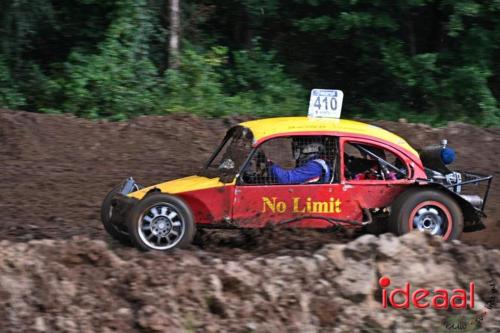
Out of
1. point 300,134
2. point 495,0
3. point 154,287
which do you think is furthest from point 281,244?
point 495,0

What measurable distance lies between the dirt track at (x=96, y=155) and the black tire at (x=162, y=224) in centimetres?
195

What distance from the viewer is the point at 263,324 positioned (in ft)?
23.6

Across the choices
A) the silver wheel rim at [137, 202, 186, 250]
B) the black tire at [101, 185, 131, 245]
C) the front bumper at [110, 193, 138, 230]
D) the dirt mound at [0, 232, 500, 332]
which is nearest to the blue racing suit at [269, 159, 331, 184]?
the dirt mound at [0, 232, 500, 332]

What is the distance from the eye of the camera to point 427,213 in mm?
8945

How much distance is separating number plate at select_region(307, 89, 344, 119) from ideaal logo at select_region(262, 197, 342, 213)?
1.15 meters

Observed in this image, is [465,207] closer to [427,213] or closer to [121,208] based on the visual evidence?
[427,213]

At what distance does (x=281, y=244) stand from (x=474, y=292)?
6.69ft

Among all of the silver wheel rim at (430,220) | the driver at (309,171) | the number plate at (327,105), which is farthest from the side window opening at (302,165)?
the silver wheel rim at (430,220)

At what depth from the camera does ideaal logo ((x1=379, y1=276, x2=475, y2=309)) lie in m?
7.59

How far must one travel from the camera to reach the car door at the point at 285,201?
882 cm

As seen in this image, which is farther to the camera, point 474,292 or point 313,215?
point 313,215

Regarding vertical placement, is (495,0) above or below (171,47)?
above

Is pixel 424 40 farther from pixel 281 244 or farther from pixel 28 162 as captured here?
pixel 281 244

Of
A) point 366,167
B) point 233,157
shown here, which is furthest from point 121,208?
point 366,167
